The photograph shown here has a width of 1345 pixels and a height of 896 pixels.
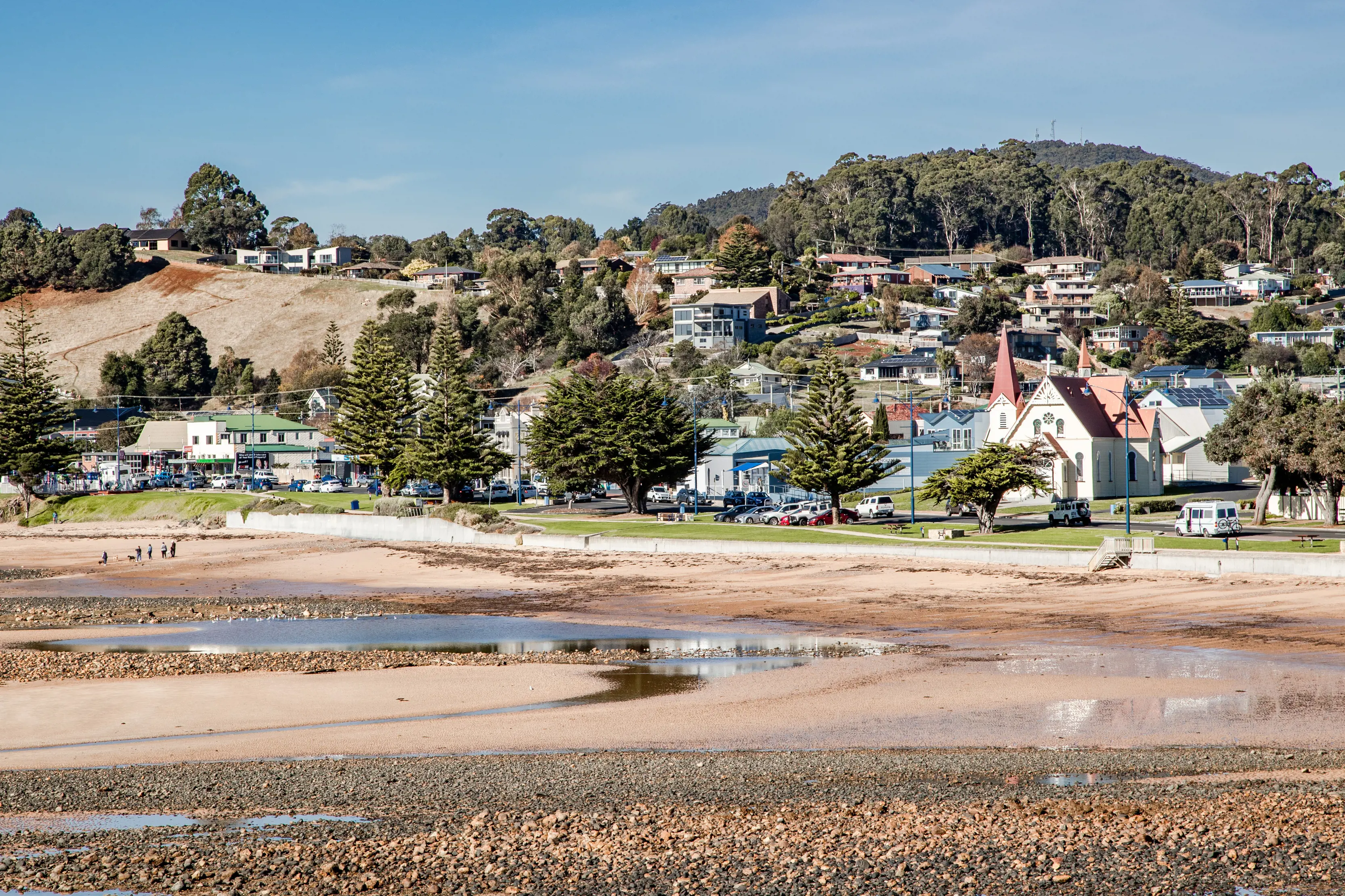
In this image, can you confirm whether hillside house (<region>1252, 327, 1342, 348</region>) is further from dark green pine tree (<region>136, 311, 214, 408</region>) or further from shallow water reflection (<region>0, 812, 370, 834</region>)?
shallow water reflection (<region>0, 812, 370, 834</region>)

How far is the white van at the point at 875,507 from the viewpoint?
192ft

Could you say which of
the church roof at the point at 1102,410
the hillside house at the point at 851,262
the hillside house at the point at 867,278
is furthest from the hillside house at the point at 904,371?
the church roof at the point at 1102,410

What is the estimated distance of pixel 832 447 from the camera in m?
56.4

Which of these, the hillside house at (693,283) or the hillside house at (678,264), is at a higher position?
the hillside house at (678,264)

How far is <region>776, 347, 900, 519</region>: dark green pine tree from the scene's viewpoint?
5591 centimetres

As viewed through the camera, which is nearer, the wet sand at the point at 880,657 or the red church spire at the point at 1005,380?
the wet sand at the point at 880,657

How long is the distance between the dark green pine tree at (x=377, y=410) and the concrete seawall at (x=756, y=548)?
1188 centimetres

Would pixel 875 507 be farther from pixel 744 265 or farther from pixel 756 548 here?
pixel 744 265

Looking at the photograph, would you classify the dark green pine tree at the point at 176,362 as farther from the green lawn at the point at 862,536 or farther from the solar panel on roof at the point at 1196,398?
the solar panel on roof at the point at 1196,398

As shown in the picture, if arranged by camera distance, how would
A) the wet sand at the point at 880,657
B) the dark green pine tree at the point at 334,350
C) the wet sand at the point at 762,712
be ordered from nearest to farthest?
1. the wet sand at the point at 762,712
2. the wet sand at the point at 880,657
3. the dark green pine tree at the point at 334,350

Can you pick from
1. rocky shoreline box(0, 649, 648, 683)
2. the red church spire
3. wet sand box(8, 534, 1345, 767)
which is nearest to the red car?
wet sand box(8, 534, 1345, 767)

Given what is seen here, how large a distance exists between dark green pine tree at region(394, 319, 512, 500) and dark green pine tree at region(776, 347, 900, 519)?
20407 mm

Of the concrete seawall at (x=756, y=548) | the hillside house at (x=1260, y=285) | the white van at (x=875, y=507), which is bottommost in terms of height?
the concrete seawall at (x=756, y=548)

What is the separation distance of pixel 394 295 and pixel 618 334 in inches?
1593
